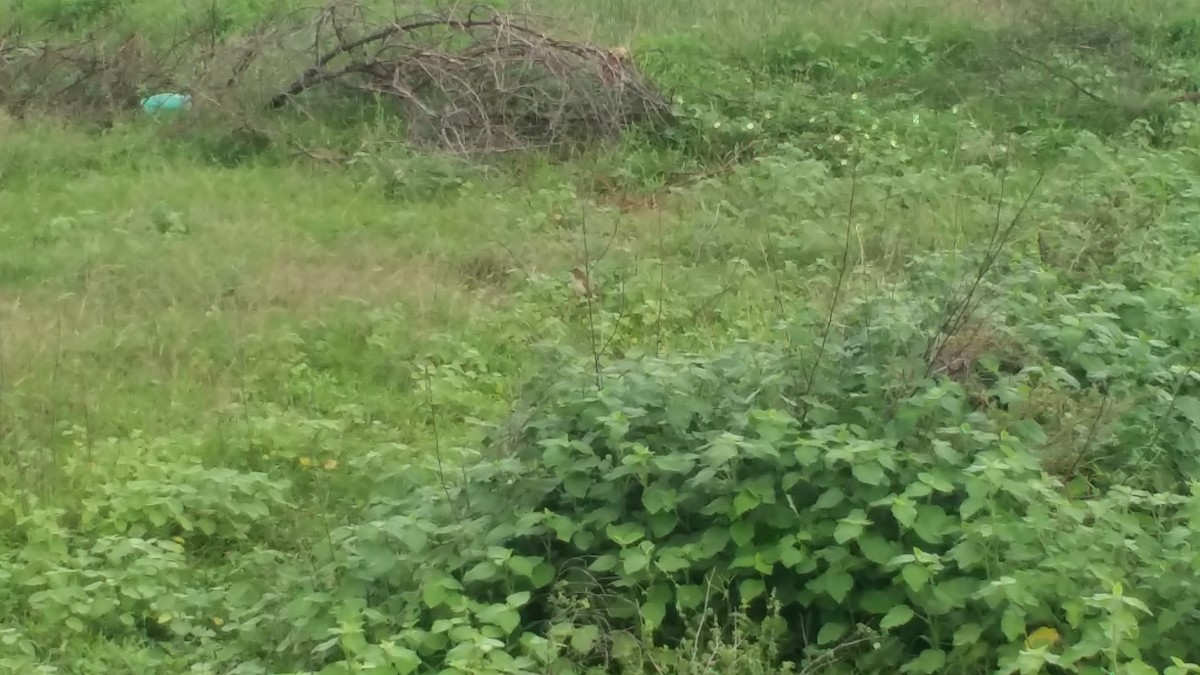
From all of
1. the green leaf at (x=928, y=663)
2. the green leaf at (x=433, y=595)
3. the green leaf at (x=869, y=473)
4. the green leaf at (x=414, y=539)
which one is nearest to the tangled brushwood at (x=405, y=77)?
the green leaf at (x=414, y=539)

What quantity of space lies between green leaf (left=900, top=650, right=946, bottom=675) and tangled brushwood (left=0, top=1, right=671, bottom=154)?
6194 mm

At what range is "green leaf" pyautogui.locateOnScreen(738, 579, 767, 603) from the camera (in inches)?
139

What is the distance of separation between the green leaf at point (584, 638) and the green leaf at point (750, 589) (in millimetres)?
399

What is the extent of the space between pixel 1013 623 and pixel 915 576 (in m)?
0.25

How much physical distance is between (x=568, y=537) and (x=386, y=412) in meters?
2.09

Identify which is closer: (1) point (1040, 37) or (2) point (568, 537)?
(2) point (568, 537)

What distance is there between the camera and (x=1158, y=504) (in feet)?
11.8

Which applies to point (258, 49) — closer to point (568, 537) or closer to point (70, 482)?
point (70, 482)

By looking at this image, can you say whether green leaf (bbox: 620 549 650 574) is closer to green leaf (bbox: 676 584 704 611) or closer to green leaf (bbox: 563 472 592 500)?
green leaf (bbox: 676 584 704 611)

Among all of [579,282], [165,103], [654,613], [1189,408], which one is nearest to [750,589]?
[654,613]

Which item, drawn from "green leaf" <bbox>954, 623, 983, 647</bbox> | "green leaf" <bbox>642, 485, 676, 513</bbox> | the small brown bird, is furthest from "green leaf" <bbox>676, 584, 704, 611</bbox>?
the small brown bird

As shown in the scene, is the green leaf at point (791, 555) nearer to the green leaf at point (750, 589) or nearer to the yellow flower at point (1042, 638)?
the green leaf at point (750, 589)

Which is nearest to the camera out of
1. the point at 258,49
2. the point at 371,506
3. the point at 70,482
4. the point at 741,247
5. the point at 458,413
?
the point at 371,506

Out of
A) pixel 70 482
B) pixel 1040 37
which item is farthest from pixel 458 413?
pixel 1040 37
